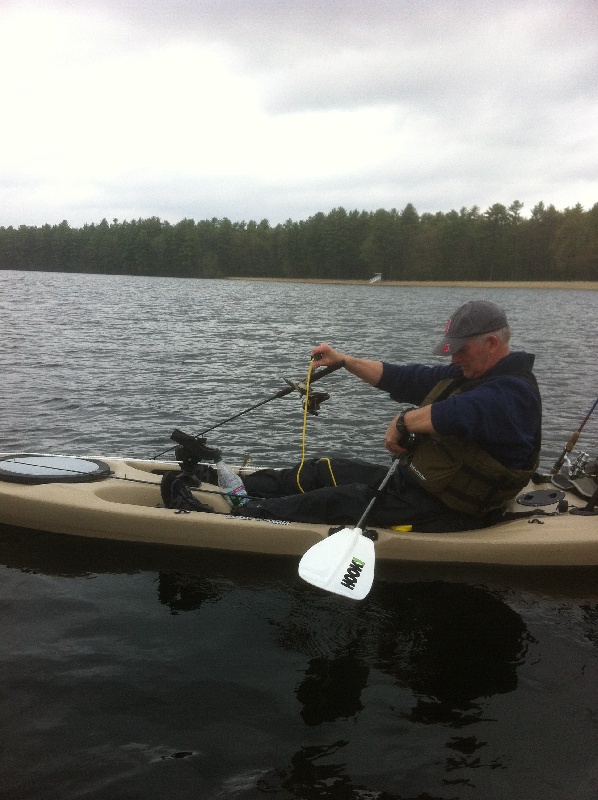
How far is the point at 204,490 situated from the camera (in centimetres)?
504

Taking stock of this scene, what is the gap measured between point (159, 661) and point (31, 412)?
765 cm

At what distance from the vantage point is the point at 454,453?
4195 mm

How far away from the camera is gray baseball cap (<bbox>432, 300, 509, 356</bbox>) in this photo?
4066 millimetres

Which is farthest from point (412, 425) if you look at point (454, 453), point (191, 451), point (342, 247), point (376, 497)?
point (342, 247)

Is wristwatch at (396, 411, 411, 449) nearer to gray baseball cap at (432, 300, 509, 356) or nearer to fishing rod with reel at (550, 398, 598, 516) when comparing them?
gray baseball cap at (432, 300, 509, 356)

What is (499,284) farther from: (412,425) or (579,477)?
(412,425)

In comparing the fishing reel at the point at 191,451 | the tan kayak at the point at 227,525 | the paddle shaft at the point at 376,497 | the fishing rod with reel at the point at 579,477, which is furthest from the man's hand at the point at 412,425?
the fishing rod with reel at the point at 579,477

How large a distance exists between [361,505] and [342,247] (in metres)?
96.3

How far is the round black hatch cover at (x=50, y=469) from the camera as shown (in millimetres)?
5023

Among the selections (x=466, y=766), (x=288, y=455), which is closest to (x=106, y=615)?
(x=466, y=766)

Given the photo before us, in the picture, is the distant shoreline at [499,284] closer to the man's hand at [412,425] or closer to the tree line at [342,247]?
the tree line at [342,247]

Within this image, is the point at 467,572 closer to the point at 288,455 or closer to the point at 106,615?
the point at 106,615

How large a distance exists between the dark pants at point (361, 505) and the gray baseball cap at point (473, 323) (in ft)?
3.36

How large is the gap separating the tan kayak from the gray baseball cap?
1.33m
